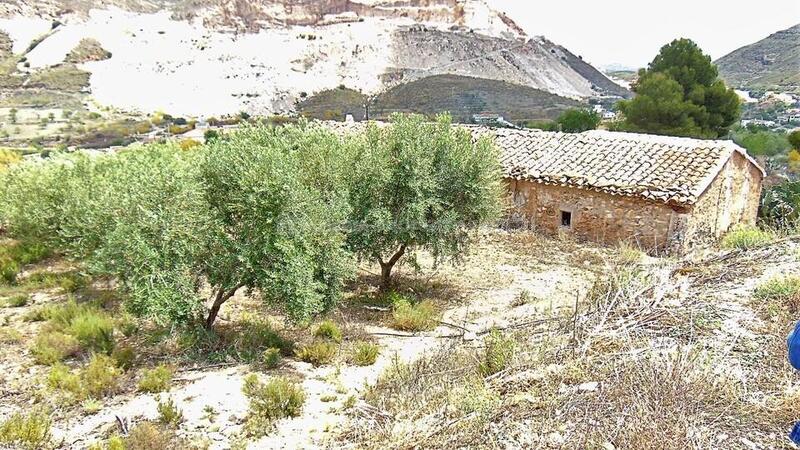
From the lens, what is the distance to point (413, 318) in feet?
32.9

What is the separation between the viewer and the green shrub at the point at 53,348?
29.1ft

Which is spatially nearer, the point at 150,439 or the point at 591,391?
the point at 591,391

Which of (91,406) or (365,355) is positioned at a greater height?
(365,355)

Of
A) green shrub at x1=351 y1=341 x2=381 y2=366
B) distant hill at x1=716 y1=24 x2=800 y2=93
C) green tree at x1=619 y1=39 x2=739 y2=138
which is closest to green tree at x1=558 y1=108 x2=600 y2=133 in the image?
green tree at x1=619 y1=39 x2=739 y2=138

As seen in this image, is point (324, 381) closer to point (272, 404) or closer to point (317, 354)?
point (317, 354)

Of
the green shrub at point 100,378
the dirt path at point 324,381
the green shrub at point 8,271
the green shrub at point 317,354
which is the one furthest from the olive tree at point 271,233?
the green shrub at point 8,271

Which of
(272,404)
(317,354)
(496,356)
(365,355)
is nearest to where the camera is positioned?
(496,356)

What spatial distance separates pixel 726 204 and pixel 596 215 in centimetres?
418

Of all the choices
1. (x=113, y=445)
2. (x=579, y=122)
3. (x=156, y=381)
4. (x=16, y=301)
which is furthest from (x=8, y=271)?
(x=579, y=122)

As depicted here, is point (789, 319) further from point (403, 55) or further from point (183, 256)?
point (403, 55)

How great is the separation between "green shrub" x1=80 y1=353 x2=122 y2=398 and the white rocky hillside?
59028mm

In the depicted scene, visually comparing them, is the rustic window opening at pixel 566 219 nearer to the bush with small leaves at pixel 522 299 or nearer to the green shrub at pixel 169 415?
the bush with small leaves at pixel 522 299

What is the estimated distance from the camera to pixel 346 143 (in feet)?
38.1

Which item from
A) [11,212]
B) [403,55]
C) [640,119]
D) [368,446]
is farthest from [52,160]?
[403,55]
